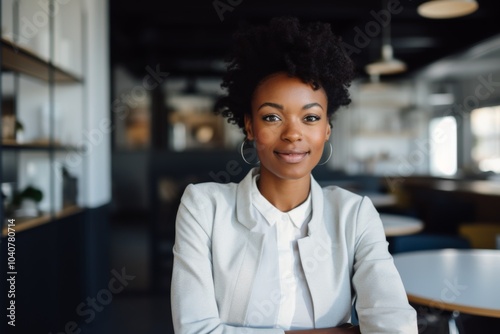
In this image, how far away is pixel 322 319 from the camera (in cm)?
130

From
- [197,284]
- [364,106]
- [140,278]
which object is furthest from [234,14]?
[197,284]

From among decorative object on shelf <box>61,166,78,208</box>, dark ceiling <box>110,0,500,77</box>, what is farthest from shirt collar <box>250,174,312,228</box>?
dark ceiling <box>110,0,500,77</box>

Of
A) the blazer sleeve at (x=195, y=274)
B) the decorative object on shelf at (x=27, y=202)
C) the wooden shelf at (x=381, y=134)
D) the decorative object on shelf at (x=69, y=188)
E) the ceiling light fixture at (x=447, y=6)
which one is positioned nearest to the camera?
the blazer sleeve at (x=195, y=274)

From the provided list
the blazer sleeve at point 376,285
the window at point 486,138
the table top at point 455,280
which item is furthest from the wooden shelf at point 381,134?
the blazer sleeve at point 376,285

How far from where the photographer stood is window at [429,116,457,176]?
36.7ft

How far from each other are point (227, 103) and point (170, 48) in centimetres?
858

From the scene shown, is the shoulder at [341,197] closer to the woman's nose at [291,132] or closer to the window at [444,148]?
the woman's nose at [291,132]

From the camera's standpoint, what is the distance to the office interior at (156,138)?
9.92 feet

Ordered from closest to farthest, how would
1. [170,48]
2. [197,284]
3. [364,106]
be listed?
[197,284], [170,48], [364,106]

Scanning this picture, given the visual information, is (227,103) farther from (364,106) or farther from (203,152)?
(364,106)

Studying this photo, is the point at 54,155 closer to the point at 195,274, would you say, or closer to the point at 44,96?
the point at 44,96

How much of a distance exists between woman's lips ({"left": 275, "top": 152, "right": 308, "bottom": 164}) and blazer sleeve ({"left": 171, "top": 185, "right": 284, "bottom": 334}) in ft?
0.79

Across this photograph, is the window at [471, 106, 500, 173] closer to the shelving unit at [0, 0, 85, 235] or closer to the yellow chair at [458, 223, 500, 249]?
the yellow chair at [458, 223, 500, 249]

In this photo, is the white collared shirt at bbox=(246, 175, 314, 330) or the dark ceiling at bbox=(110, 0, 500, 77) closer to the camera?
the white collared shirt at bbox=(246, 175, 314, 330)
